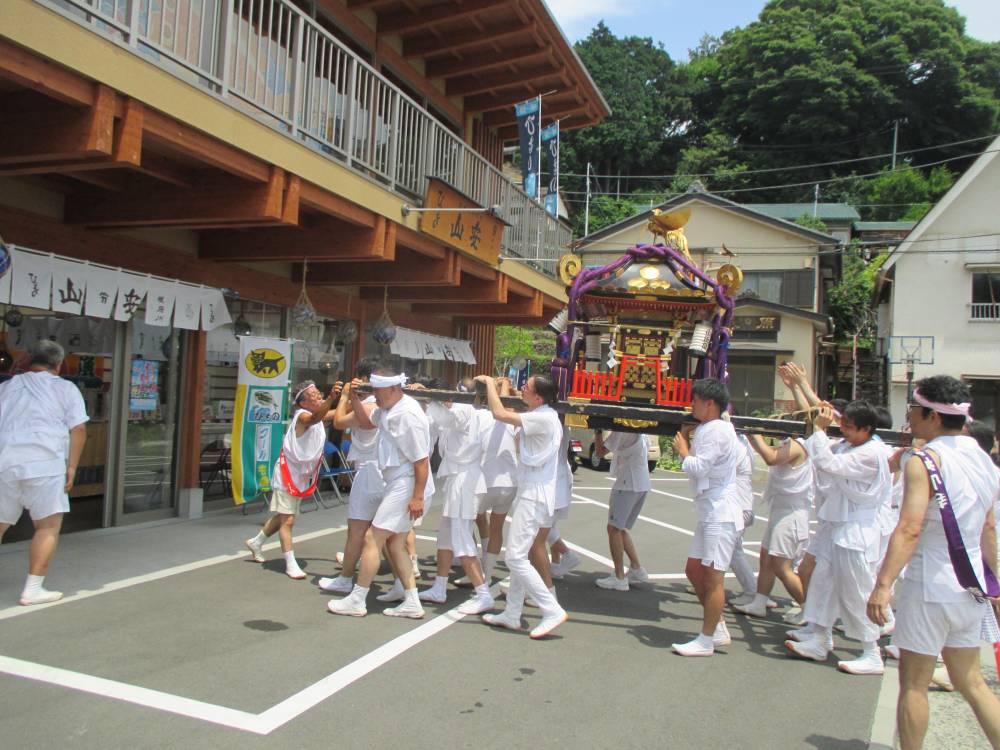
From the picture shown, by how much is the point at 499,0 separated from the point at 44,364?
28.0 ft

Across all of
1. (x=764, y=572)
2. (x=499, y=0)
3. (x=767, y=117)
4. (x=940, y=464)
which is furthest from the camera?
(x=767, y=117)

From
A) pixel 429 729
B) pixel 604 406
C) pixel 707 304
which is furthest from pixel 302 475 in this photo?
pixel 707 304

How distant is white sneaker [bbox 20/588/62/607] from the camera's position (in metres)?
5.49

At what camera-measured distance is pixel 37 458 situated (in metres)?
5.52

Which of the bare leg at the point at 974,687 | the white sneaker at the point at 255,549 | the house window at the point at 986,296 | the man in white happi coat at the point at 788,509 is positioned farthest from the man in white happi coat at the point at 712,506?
the house window at the point at 986,296

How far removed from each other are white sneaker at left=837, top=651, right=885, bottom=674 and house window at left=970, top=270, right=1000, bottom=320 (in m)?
22.1

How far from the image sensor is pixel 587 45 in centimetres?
5488

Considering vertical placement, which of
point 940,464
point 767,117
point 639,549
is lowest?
point 639,549

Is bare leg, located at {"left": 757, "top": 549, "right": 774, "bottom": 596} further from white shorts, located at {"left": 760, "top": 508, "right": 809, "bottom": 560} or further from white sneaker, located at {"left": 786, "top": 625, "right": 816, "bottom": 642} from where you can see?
white sneaker, located at {"left": 786, "top": 625, "right": 816, "bottom": 642}

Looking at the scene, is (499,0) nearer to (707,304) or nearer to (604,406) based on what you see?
(707,304)

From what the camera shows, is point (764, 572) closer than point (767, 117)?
Yes

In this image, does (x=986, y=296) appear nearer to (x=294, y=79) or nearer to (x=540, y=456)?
(x=540, y=456)

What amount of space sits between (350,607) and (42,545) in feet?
7.55

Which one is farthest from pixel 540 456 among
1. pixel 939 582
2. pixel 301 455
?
pixel 939 582
